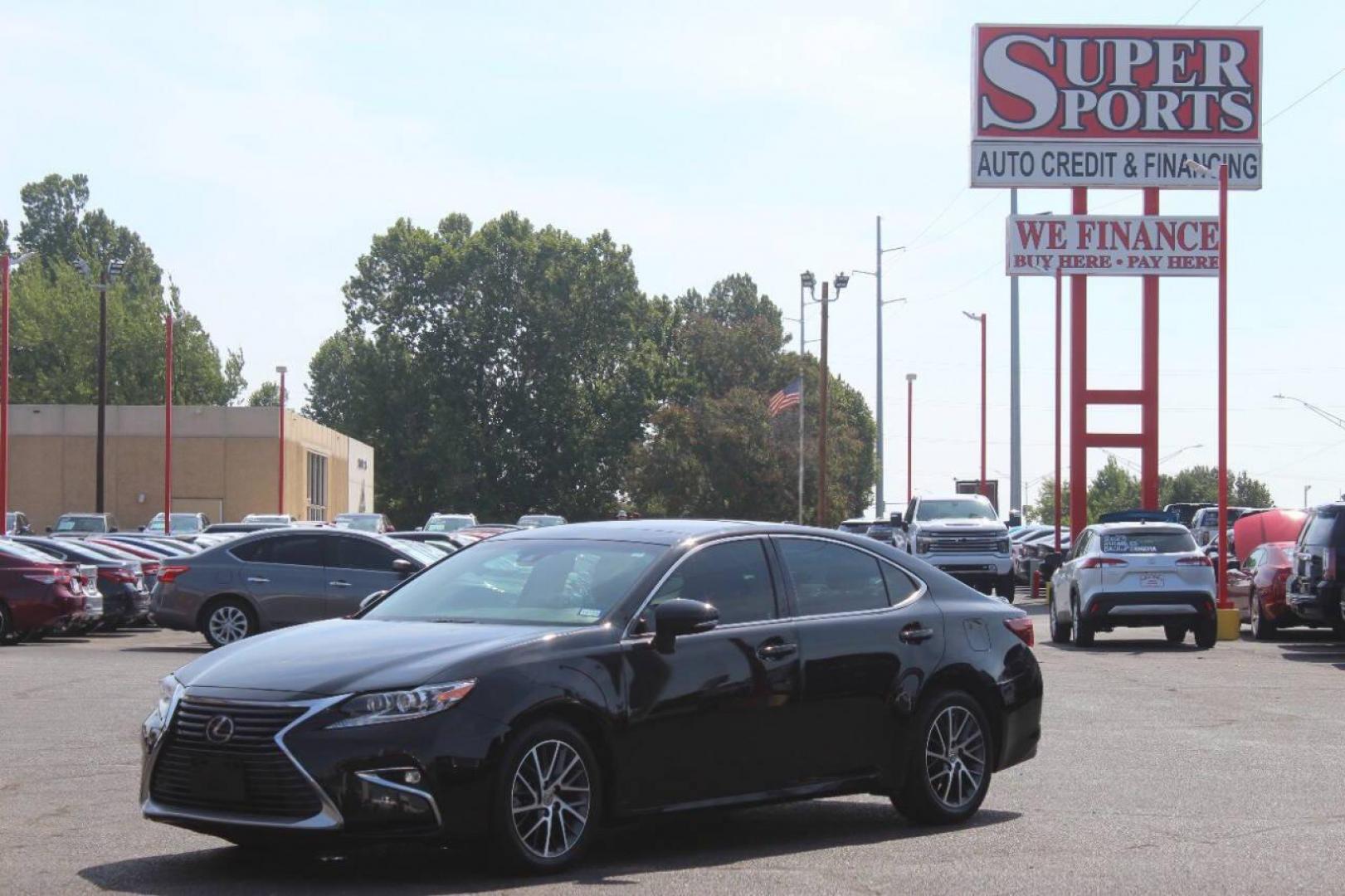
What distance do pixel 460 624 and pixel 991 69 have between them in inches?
1530

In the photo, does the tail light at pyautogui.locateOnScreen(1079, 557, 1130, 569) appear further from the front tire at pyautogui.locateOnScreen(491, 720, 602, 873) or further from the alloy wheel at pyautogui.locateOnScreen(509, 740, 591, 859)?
Answer: the alloy wheel at pyautogui.locateOnScreen(509, 740, 591, 859)

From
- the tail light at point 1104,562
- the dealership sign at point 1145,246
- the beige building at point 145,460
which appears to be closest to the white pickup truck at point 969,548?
the dealership sign at point 1145,246

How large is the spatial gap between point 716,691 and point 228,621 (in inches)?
595

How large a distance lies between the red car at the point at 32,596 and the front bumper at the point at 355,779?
18.1 metres

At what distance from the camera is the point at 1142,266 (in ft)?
145

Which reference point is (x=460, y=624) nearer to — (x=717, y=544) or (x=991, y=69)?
(x=717, y=544)

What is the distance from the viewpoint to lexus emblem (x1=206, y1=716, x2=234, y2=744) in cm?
782

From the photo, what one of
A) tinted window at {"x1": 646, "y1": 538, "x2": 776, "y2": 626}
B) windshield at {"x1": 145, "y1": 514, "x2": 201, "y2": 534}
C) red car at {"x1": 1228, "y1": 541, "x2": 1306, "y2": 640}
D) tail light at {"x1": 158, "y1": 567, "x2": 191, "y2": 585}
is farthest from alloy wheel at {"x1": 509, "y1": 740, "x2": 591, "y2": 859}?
windshield at {"x1": 145, "y1": 514, "x2": 201, "y2": 534}

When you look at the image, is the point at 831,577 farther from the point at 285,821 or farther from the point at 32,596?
the point at 32,596

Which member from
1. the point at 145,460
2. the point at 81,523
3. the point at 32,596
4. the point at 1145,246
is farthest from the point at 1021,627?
the point at 145,460

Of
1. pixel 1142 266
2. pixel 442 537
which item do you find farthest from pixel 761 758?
pixel 1142 266

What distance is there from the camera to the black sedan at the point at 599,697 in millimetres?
7750

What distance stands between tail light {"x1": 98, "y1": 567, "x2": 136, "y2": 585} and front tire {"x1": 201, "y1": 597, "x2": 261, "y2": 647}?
211 inches

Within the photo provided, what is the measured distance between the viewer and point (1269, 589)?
27.5 metres
